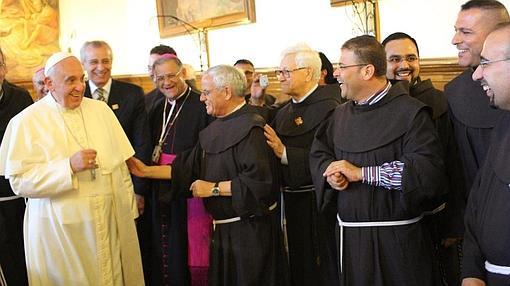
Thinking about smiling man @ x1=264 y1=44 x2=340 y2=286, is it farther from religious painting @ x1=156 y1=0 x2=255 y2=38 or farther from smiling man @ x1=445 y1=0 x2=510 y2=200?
religious painting @ x1=156 y1=0 x2=255 y2=38

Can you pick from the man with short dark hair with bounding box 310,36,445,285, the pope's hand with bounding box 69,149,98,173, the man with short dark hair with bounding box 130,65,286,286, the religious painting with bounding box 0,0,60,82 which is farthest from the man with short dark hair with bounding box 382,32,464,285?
the religious painting with bounding box 0,0,60,82

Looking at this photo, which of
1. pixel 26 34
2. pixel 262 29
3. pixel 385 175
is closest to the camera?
pixel 385 175

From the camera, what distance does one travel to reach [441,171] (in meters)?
2.76

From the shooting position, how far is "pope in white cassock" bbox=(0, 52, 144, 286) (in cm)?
309

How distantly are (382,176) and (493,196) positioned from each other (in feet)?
2.01

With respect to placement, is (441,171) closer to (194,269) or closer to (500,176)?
(500,176)

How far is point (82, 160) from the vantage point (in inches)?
120

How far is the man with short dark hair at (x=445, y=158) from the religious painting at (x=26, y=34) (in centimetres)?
710

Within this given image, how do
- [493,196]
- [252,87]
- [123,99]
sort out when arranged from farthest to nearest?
[252,87], [123,99], [493,196]

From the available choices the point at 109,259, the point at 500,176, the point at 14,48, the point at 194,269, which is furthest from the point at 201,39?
the point at 500,176

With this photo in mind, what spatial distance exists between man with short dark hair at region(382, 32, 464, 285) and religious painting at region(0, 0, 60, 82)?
710 cm

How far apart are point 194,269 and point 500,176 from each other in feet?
8.23

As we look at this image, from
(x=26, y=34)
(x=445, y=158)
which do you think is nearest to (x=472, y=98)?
(x=445, y=158)

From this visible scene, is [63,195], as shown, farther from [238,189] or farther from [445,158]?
[445,158]
